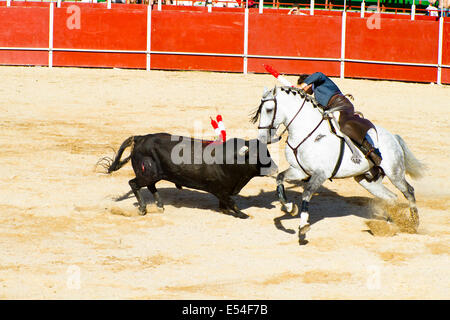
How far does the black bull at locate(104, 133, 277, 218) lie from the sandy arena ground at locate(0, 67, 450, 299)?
419mm

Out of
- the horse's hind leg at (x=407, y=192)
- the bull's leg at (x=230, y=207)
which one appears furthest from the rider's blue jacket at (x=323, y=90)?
the bull's leg at (x=230, y=207)

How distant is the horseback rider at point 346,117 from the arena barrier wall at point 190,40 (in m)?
12.1

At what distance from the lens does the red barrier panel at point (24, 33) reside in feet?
70.3

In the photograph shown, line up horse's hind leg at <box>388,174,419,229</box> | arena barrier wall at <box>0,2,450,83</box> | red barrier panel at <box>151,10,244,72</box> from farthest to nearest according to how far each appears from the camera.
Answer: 1. red barrier panel at <box>151,10,244,72</box>
2. arena barrier wall at <box>0,2,450,83</box>
3. horse's hind leg at <box>388,174,419,229</box>

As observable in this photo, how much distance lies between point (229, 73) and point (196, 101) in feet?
14.1

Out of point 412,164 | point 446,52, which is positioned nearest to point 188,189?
point 412,164

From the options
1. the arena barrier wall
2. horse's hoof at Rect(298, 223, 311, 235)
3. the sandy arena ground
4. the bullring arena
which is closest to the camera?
the sandy arena ground

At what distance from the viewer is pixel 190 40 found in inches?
847

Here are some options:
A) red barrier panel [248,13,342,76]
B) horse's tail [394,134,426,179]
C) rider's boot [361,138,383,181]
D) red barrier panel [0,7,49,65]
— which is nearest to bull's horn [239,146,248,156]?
rider's boot [361,138,383,181]

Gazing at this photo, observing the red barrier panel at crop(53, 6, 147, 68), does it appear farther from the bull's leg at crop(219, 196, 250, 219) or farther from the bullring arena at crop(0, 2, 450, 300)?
the bull's leg at crop(219, 196, 250, 219)

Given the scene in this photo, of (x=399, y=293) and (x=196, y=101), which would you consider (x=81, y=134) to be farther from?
(x=399, y=293)

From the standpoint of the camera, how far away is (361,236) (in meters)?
9.15

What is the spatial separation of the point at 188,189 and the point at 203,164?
167cm

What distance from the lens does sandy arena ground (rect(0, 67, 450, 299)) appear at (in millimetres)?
7336
